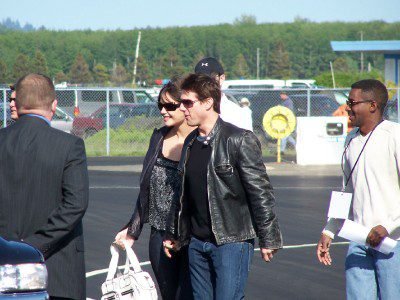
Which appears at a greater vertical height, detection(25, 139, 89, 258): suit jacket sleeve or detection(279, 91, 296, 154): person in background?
detection(25, 139, 89, 258): suit jacket sleeve

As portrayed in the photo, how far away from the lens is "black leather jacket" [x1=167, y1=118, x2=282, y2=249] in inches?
214

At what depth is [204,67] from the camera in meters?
6.93

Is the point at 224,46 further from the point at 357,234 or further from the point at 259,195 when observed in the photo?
the point at 259,195

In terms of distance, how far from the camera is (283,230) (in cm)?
1236

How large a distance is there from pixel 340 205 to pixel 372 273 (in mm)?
466

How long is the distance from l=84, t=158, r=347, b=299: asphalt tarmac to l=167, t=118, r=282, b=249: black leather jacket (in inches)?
117

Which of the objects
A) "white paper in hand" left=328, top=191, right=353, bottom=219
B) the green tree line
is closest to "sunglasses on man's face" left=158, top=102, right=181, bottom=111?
"white paper in hand" left=328, top=191, right=353, bottom=219

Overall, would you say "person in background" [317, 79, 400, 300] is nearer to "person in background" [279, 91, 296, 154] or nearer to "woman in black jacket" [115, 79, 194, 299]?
"woman in black jacket" [115, 79, 194, 299]

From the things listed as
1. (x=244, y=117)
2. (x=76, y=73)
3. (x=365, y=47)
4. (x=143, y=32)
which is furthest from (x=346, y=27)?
(x=244, y=117)

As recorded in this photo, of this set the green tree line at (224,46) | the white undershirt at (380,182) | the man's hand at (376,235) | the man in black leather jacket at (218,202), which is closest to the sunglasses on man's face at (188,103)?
the man in black leather jacket at (218,202)

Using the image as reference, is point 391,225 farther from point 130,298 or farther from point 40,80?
point 40,80

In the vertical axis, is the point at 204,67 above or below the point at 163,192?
above

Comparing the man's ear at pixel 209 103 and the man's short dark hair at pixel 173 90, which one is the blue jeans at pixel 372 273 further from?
the man's short dark hair at pixel 173 90

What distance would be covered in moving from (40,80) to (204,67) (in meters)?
2.14
